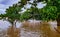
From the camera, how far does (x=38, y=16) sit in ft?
6.42

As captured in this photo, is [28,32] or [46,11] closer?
[28,32]

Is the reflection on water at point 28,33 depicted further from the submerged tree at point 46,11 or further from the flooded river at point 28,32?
the submerged tree at point 46,11

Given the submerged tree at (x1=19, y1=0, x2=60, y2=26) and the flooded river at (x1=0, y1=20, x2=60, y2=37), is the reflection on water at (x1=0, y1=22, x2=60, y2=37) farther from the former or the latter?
the submerged tree at (x1=19, y1=0, x2=60, y2=26)

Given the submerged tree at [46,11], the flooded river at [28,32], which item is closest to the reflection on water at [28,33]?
the flooded river at [28,32]

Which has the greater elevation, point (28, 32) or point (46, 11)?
point (46, 11)

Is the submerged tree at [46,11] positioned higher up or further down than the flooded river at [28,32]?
higher up

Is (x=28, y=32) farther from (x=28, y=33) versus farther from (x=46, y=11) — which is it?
(x=46, y=11)

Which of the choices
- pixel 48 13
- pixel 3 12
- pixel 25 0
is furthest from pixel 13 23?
pixel 48 13

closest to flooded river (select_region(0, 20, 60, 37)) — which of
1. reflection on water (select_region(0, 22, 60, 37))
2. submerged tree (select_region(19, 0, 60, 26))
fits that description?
reflection on water (select_region(0, 22, 60, 37))

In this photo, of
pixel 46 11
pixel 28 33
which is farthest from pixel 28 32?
pixel 46 11

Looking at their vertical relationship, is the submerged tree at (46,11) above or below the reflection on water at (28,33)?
above

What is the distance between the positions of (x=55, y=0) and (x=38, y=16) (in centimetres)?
32

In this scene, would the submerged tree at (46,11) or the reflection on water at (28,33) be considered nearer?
A: the reflection on water at (28,33)

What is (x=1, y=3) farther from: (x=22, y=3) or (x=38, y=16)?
(x=38, y=16)
